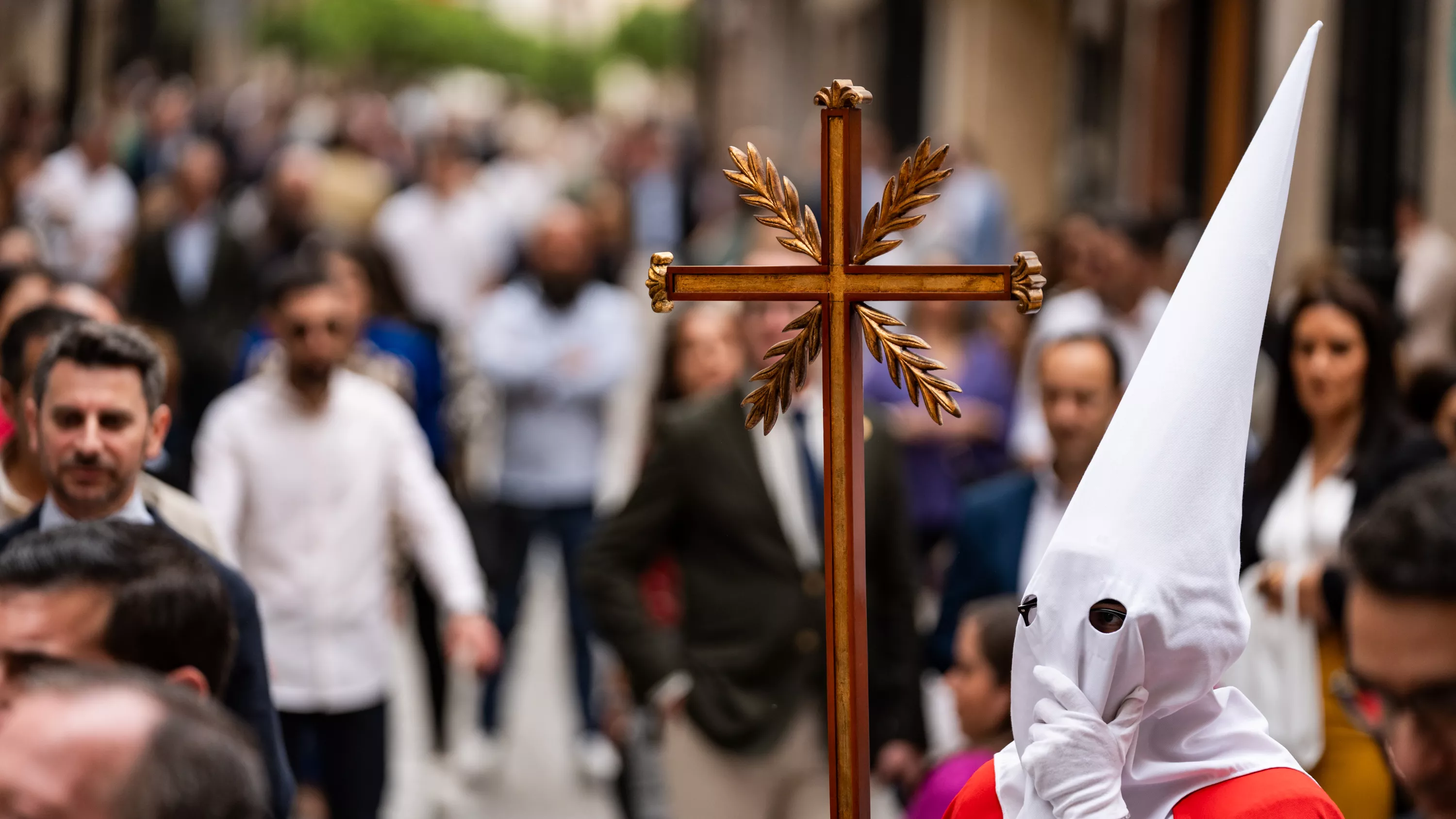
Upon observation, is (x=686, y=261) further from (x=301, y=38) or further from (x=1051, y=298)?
(x=301, y=38)

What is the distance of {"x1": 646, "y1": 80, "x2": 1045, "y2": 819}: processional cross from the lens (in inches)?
106

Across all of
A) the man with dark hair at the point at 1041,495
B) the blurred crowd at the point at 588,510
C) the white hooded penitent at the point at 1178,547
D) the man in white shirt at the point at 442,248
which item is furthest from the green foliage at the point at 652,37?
the white hooded penitent at the point at 1178,547

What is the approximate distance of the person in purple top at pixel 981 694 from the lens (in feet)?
14.0

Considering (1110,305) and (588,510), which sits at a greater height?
(1110,305)

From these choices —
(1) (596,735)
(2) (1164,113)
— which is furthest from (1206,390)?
(2) (1164,113)

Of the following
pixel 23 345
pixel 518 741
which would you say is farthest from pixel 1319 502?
pixel 518 741

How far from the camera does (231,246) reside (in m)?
9.66

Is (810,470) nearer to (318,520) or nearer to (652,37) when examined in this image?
(318,520)

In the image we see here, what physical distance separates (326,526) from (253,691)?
6.68 feet

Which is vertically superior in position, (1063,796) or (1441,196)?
(1441,196)

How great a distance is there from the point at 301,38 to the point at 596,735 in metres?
45.0

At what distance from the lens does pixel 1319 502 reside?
479 cm

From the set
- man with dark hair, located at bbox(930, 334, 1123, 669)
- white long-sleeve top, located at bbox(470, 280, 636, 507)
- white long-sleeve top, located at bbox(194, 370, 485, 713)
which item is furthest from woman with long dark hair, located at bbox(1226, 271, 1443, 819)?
white long-sleeve top, located at bbox(470, 280, 636, 507)

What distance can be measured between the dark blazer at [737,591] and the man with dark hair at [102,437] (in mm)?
1551
